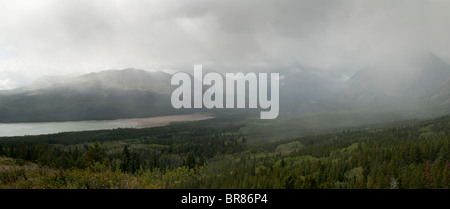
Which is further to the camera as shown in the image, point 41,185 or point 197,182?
point 197,182

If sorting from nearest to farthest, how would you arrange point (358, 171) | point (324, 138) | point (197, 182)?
point (197, 182), point (358, 171), point (324, 138)

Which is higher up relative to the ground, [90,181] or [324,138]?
[90,181]
